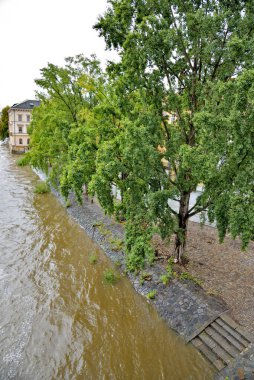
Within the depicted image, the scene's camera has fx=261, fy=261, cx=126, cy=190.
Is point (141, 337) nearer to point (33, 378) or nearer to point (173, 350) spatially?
point (173, 350)

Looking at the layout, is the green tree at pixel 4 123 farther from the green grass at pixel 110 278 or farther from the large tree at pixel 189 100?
the large tree at pixel 189 100

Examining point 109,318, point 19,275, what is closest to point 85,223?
point 19,275

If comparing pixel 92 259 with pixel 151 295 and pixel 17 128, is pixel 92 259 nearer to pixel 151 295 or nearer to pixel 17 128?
pixel 151 295

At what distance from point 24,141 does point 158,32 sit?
52.5 meters

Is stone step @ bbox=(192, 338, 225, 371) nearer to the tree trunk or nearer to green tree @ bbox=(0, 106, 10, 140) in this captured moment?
the tree trunk

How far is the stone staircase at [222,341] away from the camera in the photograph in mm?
7953

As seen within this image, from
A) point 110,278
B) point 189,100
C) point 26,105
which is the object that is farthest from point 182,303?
point 26,105

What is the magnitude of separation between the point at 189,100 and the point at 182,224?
505 centimetres

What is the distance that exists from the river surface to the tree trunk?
2.63 m

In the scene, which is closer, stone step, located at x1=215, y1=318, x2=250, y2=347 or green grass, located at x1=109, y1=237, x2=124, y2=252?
stone step, located at x1=215, y1=318, x2=250, y2=347

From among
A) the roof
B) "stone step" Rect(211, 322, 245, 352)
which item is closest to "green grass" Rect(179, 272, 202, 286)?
"stone step" Rect(211, 322, 245, 352)

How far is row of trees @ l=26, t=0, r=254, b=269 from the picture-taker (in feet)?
23.2

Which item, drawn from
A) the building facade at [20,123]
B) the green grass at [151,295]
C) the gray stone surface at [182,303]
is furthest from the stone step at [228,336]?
the building facade at [20,123]

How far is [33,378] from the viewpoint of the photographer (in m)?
7.73
